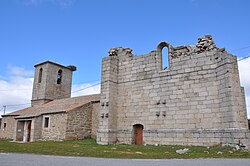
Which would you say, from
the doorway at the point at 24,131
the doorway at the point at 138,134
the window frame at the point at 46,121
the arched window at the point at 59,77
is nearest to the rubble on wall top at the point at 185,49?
the doorway at the point at 138,134

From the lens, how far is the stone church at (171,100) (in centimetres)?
1177

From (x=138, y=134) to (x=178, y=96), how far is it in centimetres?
379

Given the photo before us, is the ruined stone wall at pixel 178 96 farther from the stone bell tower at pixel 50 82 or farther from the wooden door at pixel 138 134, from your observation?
the stone bell tower at pixel 50 82

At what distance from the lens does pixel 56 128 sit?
65.9ft

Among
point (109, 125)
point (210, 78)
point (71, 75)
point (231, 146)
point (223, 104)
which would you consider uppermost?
point (71, 75)

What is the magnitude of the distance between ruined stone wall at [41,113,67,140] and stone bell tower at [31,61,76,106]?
11401 millimetres

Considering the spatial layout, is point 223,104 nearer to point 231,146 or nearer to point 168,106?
point 231,146

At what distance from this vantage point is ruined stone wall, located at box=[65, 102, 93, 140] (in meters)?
19.4

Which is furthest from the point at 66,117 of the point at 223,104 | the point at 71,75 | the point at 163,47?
the point at 71,75

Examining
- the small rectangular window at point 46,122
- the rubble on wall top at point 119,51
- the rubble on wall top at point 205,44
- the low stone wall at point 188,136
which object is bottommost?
the low stone wall at point 188,136

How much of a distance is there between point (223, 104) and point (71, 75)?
2721 cm

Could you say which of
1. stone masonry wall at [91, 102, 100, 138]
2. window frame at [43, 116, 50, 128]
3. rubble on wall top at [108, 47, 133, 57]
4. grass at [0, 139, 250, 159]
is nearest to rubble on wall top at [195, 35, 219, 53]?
rubble on wall top at [108, 47, 133, 57]

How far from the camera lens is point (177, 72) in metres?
14.0

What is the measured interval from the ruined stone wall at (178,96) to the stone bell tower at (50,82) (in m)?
18.1
